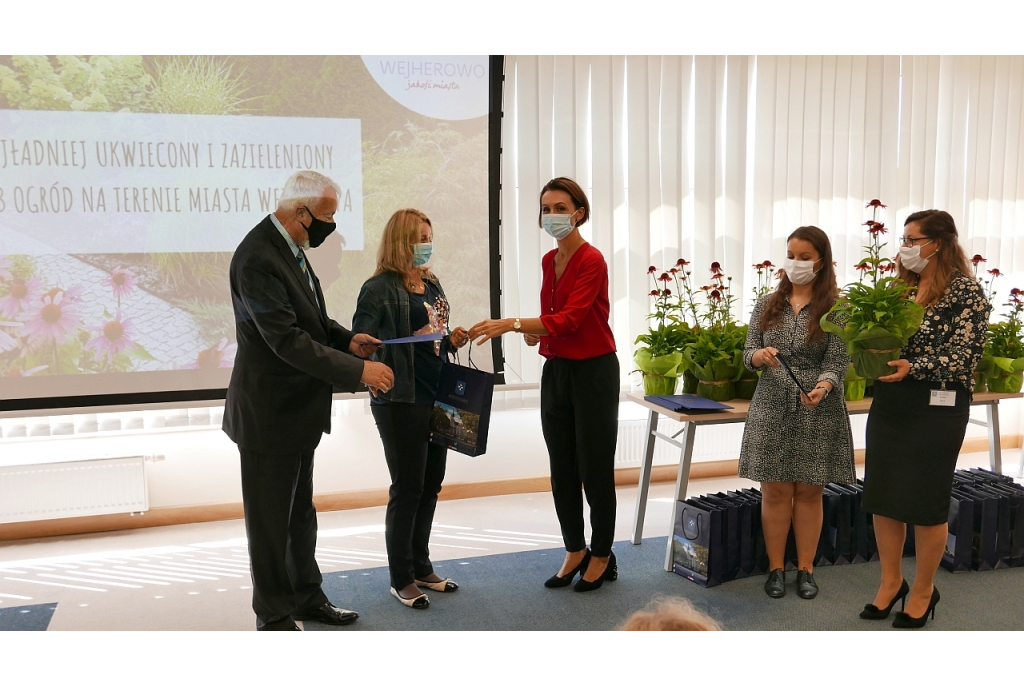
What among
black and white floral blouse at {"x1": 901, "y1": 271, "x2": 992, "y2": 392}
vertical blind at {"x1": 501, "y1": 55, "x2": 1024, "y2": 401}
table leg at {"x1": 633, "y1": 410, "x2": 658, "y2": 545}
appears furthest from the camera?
vertical blind at {"x1": 501, "y1": 55, "x2": 1024, "y2": 401}

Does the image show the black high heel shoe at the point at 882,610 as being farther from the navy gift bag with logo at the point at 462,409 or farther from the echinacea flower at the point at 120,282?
the echinacea flower at the point at 120,282

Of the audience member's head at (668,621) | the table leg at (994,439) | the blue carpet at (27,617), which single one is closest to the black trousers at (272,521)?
the blue carpet at (27,617)

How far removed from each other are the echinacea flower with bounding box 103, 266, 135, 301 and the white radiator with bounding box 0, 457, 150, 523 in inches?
33.9

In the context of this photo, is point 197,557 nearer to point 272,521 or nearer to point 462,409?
point 272,521

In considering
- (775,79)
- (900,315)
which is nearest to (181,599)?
(900,315)

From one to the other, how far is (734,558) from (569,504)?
759 millimetres

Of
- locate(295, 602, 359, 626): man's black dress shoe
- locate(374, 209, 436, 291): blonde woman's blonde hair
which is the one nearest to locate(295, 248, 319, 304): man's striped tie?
locate(374, 209, 436, 291): blonde woman's blonde hair

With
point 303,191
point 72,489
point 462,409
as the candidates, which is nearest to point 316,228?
point 303,191

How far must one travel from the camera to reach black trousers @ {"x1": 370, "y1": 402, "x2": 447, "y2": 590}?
3.16 metres

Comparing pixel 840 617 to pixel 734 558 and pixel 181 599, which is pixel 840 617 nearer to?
pixel 734 558

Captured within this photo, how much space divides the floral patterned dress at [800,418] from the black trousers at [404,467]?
1313mm

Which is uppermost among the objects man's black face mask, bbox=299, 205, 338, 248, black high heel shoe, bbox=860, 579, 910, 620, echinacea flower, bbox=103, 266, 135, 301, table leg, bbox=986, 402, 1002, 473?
man's black face mask, bbox=299, 205, 338, 248

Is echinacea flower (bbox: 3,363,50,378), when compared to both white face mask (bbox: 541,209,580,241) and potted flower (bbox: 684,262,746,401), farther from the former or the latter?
potted flower (bbox: 684,262,746,401)

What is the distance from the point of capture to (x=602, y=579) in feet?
11.6
